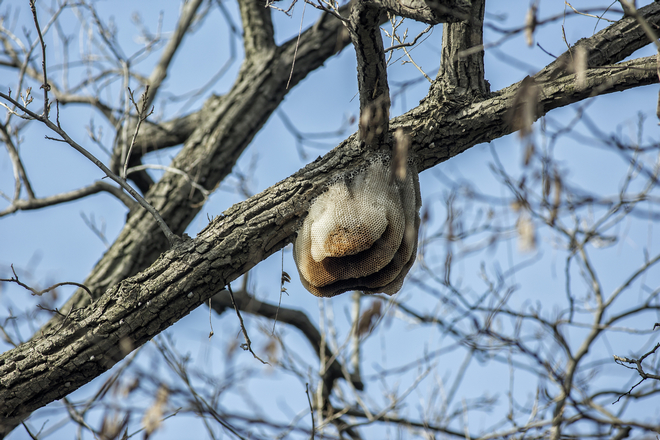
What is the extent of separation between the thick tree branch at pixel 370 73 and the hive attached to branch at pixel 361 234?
17 centimetres

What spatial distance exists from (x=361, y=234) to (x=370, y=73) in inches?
22.4

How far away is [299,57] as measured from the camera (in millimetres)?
3684

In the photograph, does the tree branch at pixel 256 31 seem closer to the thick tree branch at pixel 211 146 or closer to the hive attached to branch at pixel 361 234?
the thick tree branch at pixel 211 146

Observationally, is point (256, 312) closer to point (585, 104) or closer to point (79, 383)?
point (79, 383)

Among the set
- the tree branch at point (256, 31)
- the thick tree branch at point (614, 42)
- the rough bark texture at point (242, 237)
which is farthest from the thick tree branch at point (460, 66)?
the tree branch at point (256, 31)

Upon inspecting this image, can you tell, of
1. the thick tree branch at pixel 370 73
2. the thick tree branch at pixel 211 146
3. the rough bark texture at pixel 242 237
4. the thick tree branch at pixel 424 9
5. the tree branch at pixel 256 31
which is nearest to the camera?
the thick tree branch at pixel 424 9

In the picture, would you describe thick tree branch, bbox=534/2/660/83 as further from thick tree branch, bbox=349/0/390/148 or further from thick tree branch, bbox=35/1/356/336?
thick tree branch, bbox=35/1/356/336

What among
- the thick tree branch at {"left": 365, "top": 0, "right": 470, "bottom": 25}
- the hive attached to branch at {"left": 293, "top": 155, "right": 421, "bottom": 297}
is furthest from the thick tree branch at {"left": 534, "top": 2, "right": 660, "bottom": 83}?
the hive attached to branch at {"left": 293, "top": 155, "right": 421, "bottom": 297}

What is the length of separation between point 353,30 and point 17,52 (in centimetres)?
337

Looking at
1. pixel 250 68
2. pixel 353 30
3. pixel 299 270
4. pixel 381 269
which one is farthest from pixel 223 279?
pixel 250 68

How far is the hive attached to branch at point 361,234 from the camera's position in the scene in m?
1.87

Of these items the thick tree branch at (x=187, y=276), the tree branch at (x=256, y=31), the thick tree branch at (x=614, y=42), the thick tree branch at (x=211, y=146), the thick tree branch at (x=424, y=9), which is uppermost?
the tree branch at (x=256, y=31)

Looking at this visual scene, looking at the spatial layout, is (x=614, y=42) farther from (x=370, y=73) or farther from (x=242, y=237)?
(x=242, y=237)

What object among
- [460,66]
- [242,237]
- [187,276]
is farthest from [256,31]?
[187,276]
